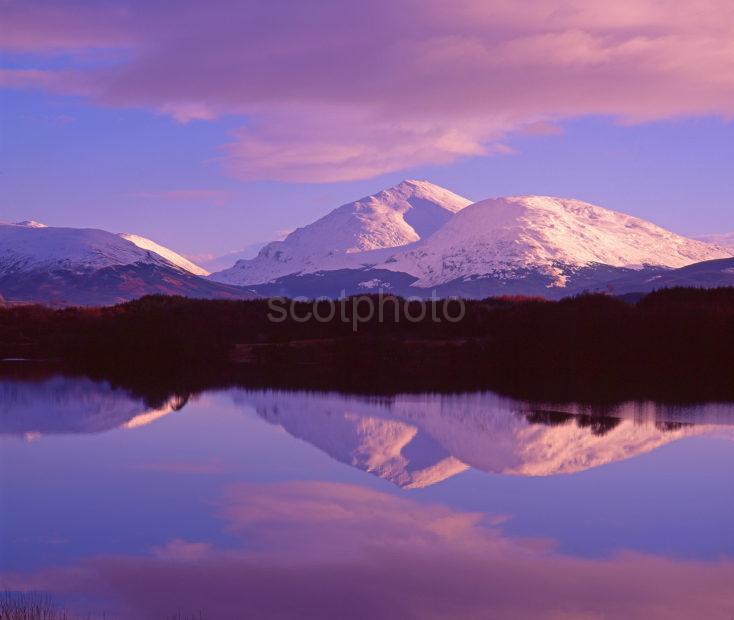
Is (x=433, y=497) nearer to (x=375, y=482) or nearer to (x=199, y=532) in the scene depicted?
(x=375, y=482)

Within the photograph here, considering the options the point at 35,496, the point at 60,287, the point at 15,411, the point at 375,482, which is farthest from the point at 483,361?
the point at 60,287

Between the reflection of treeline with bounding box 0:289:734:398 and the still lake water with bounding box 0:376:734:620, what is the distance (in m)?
11.2

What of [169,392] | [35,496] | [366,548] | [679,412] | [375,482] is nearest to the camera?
[366,548]

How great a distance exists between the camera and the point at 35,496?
19609mm

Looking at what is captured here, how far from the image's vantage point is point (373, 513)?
60.8 feet

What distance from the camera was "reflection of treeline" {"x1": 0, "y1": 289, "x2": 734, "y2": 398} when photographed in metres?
44.5

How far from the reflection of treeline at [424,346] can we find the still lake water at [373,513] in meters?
11.2

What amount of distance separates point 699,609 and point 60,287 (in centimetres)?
19546

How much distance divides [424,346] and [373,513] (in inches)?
1548

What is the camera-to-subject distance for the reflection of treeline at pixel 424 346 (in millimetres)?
44469

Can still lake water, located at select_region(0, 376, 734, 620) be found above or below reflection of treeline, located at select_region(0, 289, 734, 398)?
below

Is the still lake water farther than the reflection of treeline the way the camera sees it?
No

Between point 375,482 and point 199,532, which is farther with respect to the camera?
point 375,482

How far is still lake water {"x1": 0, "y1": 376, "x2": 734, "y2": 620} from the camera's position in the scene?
1352 cm
